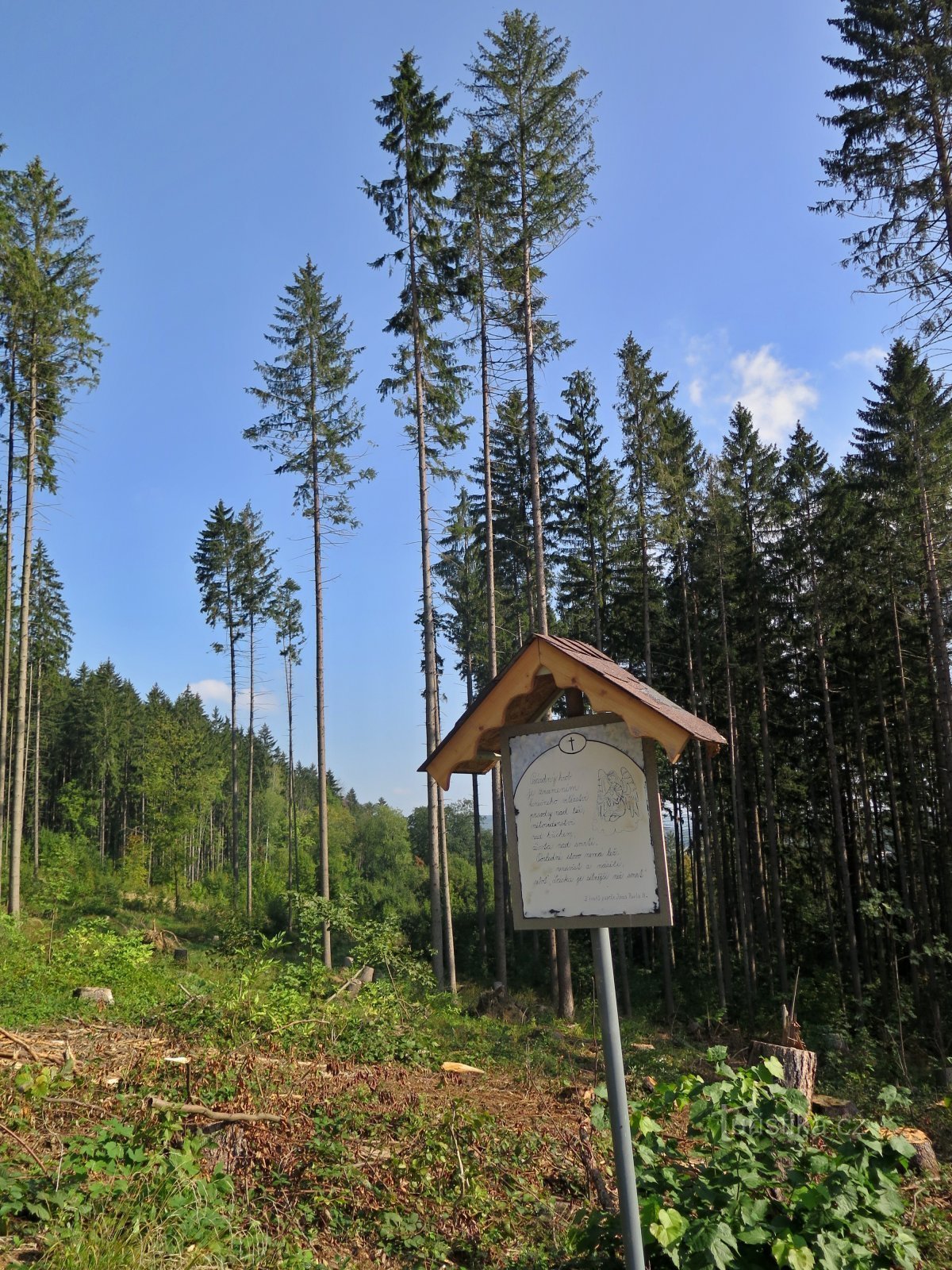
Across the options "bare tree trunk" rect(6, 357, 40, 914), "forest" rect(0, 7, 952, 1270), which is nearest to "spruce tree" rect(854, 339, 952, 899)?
"forest" rect(0, 7, 952, 1270)

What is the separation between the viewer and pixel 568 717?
347 centimetres

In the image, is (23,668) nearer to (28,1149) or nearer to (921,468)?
(28,1149)

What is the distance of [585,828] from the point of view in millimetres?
3311

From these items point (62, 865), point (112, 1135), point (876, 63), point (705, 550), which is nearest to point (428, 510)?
point (705, 550)

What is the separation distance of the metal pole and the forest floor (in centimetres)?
40

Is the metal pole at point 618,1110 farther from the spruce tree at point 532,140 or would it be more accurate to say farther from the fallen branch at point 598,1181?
the spruce tree at point 532,140

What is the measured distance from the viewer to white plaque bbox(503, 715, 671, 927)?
3.18 m

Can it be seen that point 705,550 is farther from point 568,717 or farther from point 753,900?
point 568,717

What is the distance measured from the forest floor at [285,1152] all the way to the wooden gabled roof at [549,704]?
176cm

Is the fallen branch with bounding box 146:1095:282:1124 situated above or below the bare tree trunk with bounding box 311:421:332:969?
below

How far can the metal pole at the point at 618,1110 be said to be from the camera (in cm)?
290

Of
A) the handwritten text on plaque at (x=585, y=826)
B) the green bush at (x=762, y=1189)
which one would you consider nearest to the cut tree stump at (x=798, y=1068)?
the green bush at (x=762, y=1189)

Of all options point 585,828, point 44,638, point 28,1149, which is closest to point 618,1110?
point 585,828

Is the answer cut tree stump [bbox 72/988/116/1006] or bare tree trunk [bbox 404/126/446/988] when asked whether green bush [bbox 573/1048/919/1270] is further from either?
bare tree trunk [bbox 404/126/446/988]
